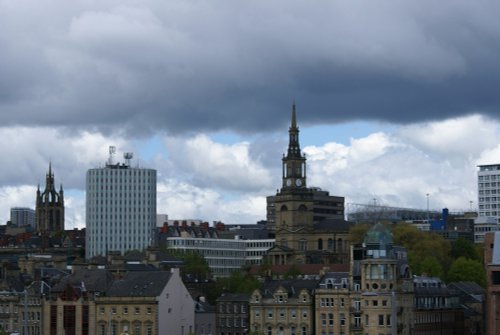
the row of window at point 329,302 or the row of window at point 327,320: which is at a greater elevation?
the row of window at point 329,302

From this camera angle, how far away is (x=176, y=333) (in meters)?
194

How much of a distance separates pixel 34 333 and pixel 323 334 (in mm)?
41109

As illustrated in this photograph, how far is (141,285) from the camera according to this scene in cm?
19475

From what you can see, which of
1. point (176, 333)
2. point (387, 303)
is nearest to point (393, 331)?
point (387, 303)

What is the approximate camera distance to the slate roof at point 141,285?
192625 mm

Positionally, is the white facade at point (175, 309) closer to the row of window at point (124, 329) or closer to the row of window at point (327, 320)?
the row of window at point (124, 329)

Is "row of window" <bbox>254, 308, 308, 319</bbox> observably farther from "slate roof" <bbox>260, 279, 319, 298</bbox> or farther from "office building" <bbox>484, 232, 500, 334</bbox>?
"office building" <bbox>484, 232, 500, 334</bbox>

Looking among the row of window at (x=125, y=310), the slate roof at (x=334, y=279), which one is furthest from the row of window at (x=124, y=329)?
the slate roof at (x=334, y=279)

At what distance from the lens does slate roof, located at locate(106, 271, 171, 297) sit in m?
193

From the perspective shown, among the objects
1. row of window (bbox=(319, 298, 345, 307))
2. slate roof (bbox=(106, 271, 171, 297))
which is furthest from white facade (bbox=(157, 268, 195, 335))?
row of window (bbox=(319, 298, 345, 307))

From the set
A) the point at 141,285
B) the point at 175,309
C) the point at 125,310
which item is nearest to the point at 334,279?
the point at 175,309

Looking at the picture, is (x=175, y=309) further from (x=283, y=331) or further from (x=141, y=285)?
(x=283, y=331)

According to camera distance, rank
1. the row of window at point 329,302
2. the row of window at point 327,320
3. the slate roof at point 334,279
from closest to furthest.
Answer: the row of window at point 329,302, the row of window at point 327,320, the slate roof at point 334,279

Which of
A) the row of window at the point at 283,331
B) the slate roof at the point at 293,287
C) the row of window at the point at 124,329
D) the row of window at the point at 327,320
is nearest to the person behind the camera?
the row of window at the point at 327,320
